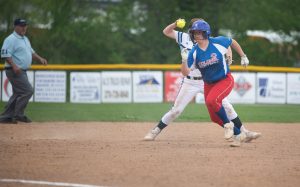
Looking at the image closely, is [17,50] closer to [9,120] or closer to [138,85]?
[9,120]

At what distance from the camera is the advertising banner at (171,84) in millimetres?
25438

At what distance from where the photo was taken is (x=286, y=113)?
2009cm

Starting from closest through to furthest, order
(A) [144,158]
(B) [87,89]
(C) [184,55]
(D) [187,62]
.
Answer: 1. (A) [144,158]
2. (C) [184,55]
3. (D) [187,62]
4. (B) [87,89]

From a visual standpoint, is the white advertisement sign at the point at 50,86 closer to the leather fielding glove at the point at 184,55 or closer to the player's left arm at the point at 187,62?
the player's left arm at the point at 187,62

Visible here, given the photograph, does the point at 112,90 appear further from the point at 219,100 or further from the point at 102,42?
the point at 219,100

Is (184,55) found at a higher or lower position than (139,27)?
lower

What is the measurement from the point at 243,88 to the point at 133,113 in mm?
7050

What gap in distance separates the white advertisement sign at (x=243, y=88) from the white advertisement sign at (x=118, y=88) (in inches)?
145

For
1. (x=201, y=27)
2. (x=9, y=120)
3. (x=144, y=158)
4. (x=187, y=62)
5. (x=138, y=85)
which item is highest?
(x=201, y=27)

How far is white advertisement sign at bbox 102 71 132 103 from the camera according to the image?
82.7 feet

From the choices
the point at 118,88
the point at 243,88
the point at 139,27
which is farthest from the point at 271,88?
the point at 139,27

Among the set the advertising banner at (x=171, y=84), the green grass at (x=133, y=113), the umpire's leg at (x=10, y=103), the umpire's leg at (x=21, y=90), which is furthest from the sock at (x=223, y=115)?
the advertising banner at (x=171, y=84)

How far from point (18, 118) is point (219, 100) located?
6.08m

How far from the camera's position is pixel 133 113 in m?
19.5
